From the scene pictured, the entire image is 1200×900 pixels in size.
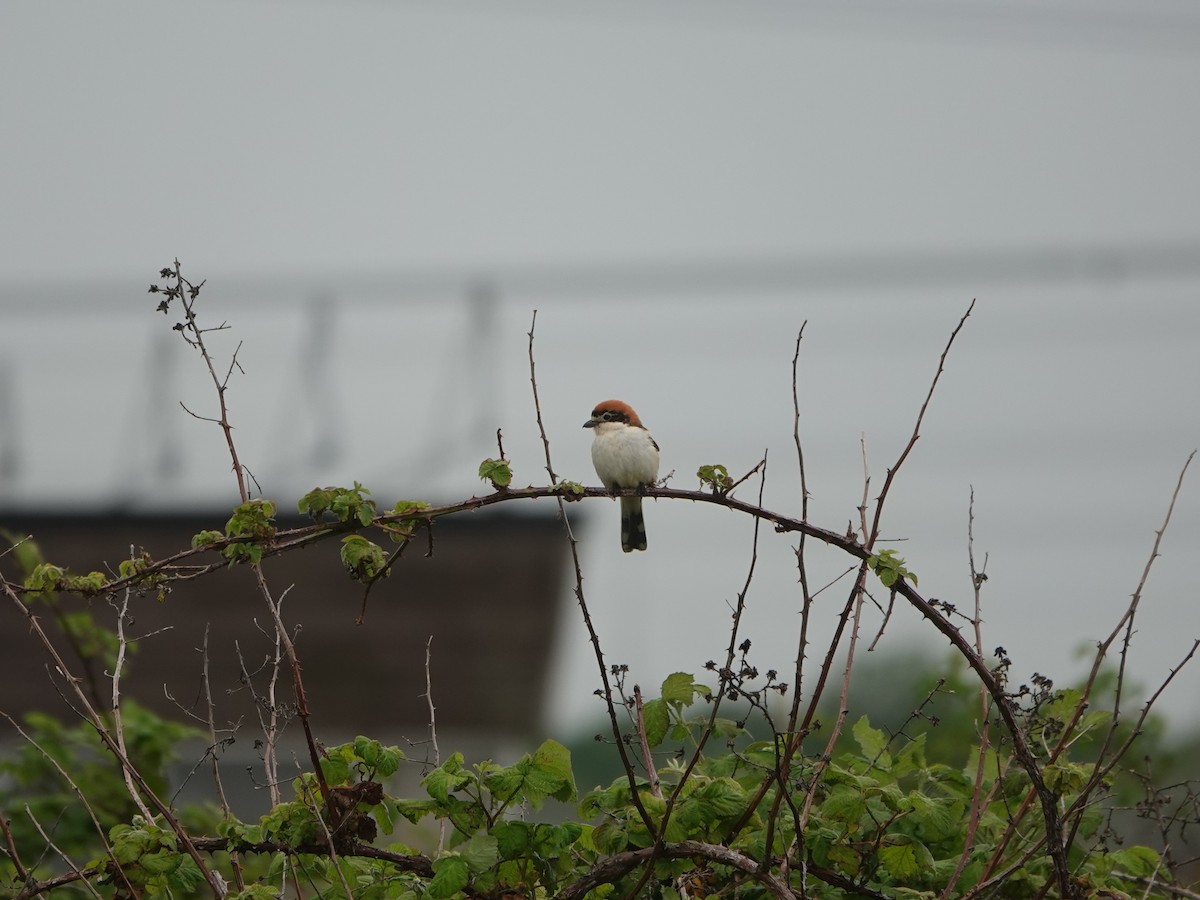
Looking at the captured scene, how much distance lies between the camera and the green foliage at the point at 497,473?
330cm

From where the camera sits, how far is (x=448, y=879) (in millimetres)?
2838

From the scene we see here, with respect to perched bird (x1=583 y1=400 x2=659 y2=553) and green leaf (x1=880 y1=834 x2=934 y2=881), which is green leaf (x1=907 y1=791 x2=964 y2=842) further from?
perched bird (x1=583 y1=400 x2=659 y2=553)

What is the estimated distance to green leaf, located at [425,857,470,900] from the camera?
9.28 ft

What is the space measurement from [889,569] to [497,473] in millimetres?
987

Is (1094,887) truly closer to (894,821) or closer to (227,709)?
(894,821)

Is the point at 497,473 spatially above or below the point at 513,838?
above

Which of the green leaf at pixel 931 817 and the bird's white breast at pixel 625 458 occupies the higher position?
the bird's white breast at pixel 625 458

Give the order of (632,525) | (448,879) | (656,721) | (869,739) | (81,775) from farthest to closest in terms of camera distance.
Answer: (632,525) < (81,775) < (869,739) < (656,721) < (448,879)

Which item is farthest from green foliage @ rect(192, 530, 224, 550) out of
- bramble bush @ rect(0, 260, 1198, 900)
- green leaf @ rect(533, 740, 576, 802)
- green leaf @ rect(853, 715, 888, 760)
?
green leaf @ rect(853, 715, 888, 760)

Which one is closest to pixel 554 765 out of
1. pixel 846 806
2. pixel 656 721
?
pixel 656 721

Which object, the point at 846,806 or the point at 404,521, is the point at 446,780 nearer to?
the point at 404,521

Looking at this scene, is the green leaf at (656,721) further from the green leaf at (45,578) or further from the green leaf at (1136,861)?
the green leaf at (45,578)

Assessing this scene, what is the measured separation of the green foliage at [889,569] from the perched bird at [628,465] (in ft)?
10.2

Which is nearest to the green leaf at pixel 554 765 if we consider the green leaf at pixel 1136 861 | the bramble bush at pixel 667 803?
the bramble bush at pixel 667 803
